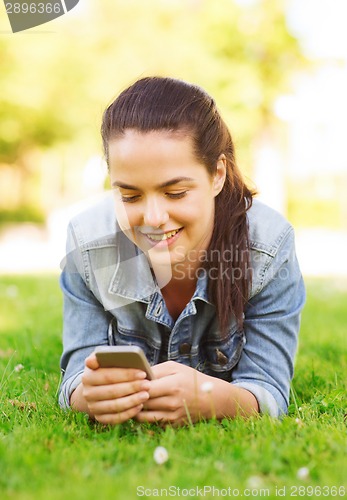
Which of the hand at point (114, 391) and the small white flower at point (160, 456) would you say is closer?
the small white flower at point (160, 456)

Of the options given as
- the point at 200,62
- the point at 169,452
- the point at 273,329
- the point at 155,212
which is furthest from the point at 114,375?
the point at 200,62

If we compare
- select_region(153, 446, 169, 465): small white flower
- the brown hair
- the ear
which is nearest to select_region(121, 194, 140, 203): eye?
the brown hair

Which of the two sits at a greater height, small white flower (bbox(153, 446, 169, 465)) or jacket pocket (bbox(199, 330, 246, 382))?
small white flower (bbox(153, 446, 169, 465))

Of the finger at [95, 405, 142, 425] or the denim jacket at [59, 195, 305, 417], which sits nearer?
the finger at [95, 405, 142, 425]

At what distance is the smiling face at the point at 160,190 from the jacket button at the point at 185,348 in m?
0.38

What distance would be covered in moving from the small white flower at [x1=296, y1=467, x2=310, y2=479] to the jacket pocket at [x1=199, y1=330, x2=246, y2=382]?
88 centimetres

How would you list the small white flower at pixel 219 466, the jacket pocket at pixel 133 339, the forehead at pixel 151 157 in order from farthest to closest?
1. the jacket pocket at pixel 133 339
2. the forehead at pixel 151 157
3. the small white flower at pixel 219 466

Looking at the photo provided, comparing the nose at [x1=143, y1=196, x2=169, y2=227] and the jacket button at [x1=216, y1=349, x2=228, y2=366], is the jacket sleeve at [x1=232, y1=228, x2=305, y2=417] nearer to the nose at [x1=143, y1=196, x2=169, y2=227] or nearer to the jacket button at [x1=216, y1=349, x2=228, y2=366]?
the jacket button at [x1=216, y1=349, x2=228, y2=366]

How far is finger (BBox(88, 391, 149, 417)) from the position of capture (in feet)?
6.89

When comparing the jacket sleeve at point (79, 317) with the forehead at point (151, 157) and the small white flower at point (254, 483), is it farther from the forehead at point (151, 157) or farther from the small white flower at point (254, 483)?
the small white flower at point (254, 483)

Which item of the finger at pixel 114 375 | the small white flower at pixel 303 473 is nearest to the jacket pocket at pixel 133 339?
the finger at pixel 114 375

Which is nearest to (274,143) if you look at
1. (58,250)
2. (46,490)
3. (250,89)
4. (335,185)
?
(250,89)

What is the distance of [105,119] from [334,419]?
4.52 ft

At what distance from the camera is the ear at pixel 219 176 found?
2.56m
